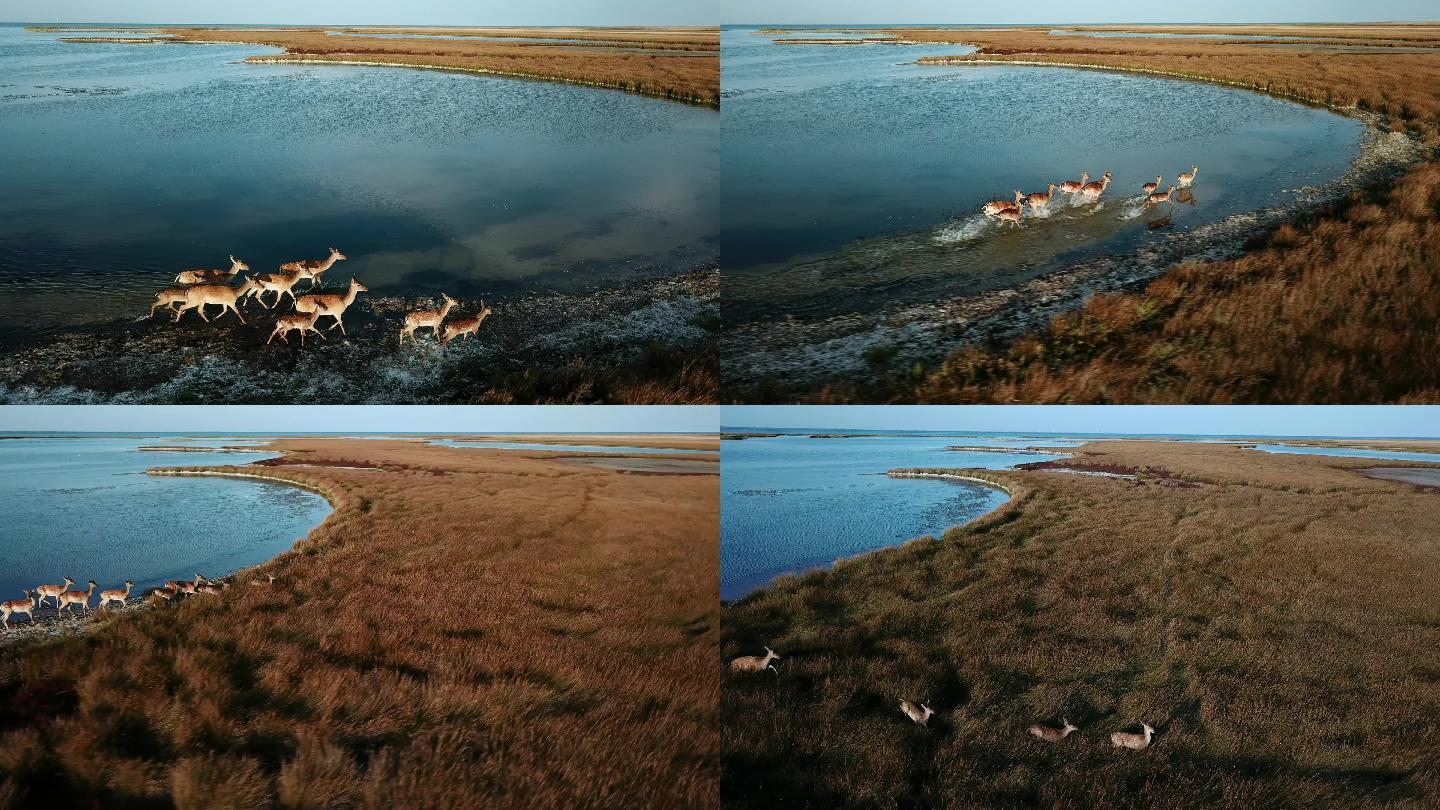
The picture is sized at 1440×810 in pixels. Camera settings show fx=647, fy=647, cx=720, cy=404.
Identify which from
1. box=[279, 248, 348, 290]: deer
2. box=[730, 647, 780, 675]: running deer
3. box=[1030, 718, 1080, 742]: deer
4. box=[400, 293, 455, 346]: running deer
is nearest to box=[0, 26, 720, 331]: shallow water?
box=[279, 248, 348, 290]: deer

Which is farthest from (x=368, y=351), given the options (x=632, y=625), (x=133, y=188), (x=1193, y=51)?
(x=1193, y=51)

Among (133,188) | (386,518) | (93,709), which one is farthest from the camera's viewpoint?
(133,188)

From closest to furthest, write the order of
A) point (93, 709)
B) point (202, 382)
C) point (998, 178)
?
point (93, 709) < point (202, 382) < point (998, 178)

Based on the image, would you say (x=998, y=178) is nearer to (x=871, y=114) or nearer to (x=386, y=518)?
(x=871, y=114)

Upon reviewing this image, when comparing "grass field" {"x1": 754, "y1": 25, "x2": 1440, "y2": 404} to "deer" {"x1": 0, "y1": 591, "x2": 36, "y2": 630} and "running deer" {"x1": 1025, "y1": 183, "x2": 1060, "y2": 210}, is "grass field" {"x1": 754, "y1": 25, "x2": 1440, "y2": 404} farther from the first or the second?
"deer" {"x1": 0, "y1": 591, "x2": 36, "y2": 630}

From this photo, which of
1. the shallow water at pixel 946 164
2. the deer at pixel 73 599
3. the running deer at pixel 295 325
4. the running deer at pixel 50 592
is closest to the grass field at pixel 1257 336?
the shallow water at pixel 946 164

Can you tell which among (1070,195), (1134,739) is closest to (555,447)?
(1134,739)

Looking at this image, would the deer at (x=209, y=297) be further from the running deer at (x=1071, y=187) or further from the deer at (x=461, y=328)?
the running deer at (x=1071, y=187)
